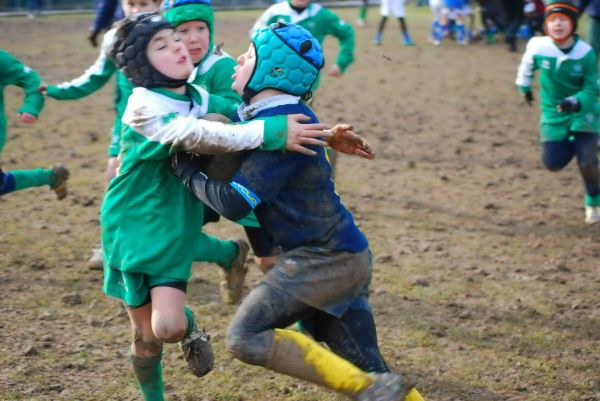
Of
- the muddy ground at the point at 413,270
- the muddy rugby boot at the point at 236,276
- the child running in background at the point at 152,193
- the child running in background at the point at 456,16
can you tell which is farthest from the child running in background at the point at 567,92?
the child running in background at the point at 456,16

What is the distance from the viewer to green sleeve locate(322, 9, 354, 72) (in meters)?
7.83

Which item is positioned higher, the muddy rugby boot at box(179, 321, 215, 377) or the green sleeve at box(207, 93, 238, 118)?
the green sleeve at box(207, 93, 238, 118)

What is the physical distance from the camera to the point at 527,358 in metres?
4.89

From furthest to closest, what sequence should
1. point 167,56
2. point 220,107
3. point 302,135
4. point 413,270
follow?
1. point 413,270
2. point 220,107
3. point 167,56
4. point 302,135

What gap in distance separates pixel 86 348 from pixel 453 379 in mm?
1988

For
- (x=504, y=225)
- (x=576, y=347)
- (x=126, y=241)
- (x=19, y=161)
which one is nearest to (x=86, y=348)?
(x=126, y=241)

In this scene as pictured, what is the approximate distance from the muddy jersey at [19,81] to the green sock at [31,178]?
368mm

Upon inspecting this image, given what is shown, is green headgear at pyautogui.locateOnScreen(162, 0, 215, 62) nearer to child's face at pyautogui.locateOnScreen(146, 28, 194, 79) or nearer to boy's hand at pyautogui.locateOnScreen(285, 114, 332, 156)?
child's face at pyautogui.locateOnScreen(146, 28, 194, 79)

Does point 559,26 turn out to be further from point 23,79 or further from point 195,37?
point 23,79

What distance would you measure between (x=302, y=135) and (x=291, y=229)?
39cm

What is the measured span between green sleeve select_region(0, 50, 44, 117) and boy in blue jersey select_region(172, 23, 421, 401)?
110 inches

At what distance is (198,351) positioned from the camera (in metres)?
3.94

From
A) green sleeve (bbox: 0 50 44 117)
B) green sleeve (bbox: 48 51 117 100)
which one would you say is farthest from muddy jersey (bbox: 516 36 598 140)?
green sleeve (bbox: 0 50 44 117)

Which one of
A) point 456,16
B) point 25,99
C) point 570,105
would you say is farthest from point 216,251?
point 456,16
